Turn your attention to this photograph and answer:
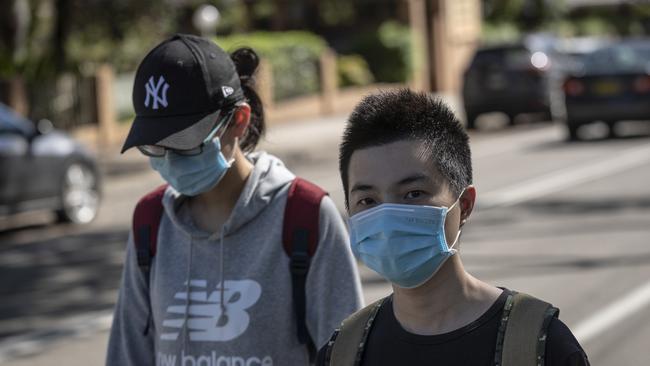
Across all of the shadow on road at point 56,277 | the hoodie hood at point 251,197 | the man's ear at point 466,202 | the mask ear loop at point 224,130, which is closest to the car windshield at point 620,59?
the shadow on road at point 56,277

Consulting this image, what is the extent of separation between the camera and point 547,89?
2641 cm

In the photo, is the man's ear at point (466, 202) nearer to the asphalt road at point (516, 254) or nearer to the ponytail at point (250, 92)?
the ponytail at point (250, 92)

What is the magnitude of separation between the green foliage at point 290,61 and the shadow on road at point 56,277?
1684cm

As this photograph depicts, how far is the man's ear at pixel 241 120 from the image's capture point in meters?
3.58

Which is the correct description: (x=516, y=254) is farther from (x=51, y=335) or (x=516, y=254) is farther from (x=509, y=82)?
(x=509, y=82)

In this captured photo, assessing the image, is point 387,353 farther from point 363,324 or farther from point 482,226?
point 482,226

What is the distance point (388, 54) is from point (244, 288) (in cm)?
3408

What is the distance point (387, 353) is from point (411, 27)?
36712 millimetres

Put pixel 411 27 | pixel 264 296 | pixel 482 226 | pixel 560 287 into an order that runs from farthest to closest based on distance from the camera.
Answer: pixel 411 27 < pixel 482 226 < pixel 560 287 < pixel 264 296

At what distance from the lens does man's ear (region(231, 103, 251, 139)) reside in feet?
11.8

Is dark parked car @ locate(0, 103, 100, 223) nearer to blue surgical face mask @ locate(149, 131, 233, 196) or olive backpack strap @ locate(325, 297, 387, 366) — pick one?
blue surgical face mask @ locate(149, 131, 233, 196)

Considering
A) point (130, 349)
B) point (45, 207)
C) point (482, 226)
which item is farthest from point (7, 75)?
point (130, 349)

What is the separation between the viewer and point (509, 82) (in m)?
26.2

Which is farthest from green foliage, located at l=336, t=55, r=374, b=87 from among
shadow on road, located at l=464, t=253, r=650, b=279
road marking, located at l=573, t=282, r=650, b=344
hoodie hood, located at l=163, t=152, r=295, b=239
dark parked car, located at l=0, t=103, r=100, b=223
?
hoodie hood, located at l=163, t=152, r=295, b=239
